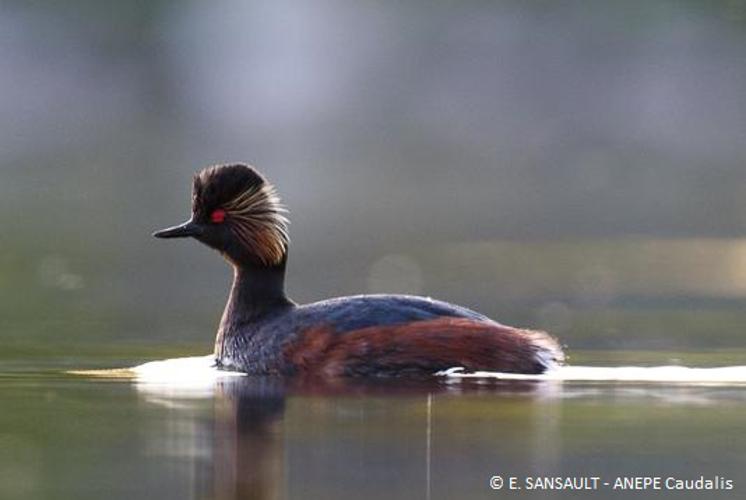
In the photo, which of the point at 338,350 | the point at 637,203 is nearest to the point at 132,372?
the point at 338,350

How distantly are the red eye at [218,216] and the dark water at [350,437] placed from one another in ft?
4.97

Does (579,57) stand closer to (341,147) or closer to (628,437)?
(341,147)

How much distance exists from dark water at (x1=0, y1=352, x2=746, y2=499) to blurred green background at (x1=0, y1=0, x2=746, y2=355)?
10.8 metres

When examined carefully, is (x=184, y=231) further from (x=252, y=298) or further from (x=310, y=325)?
(x=310, y=325)

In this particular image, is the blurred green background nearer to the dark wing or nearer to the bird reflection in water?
the dark wing

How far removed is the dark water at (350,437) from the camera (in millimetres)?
10516

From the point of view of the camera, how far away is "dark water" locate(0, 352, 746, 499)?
10.5 metres

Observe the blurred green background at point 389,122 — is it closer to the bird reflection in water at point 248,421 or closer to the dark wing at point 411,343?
the dark wing at point 411,343

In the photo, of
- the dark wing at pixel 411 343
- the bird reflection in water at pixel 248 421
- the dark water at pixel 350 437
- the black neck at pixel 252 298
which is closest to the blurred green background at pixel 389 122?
the black neck at pixel 252 298

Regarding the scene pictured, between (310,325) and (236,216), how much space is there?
1206 millimetres

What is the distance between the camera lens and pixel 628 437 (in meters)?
11.7

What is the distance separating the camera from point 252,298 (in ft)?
50.1

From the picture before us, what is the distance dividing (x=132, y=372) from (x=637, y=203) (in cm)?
1499

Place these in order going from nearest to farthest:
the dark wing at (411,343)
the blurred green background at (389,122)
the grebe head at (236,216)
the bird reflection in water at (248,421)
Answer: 1. the bird reflection in water at (248,421)
2. the dark wing at (411,343)
3. the grebe head at (236,216)
4. the blurred green background at (389,122)
